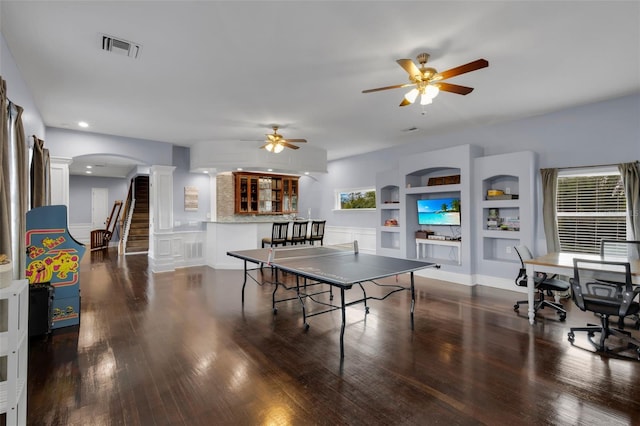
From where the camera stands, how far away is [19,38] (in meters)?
2.78

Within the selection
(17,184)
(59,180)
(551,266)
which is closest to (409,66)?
(551,266)

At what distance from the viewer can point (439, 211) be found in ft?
20.4

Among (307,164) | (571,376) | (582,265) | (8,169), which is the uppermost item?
(307,164)

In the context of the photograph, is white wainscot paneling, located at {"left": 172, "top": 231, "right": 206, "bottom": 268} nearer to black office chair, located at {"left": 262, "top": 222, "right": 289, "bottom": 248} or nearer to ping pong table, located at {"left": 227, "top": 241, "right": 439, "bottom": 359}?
black office chair, located at {"left": 262, "top": 222, "right": 289, "bottom": 248}

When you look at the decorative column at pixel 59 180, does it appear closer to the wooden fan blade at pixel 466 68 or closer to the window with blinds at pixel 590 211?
the wooden fan blade at pixel 466 68

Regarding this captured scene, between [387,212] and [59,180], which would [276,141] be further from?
[59,180]

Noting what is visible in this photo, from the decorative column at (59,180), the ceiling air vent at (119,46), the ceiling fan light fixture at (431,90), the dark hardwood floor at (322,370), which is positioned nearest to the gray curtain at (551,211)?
the dark hardwood floor at (322,370)

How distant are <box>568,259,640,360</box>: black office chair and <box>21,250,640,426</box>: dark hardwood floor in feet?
0.84

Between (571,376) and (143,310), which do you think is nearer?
(571,376)

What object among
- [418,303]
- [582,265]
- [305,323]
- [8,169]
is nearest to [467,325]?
[418,303]

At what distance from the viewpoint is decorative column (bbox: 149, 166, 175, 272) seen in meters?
6.64

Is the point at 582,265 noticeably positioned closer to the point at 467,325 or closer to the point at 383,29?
the point at 467,325

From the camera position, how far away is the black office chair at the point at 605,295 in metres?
2.79

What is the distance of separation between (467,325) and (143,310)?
4086 mm
